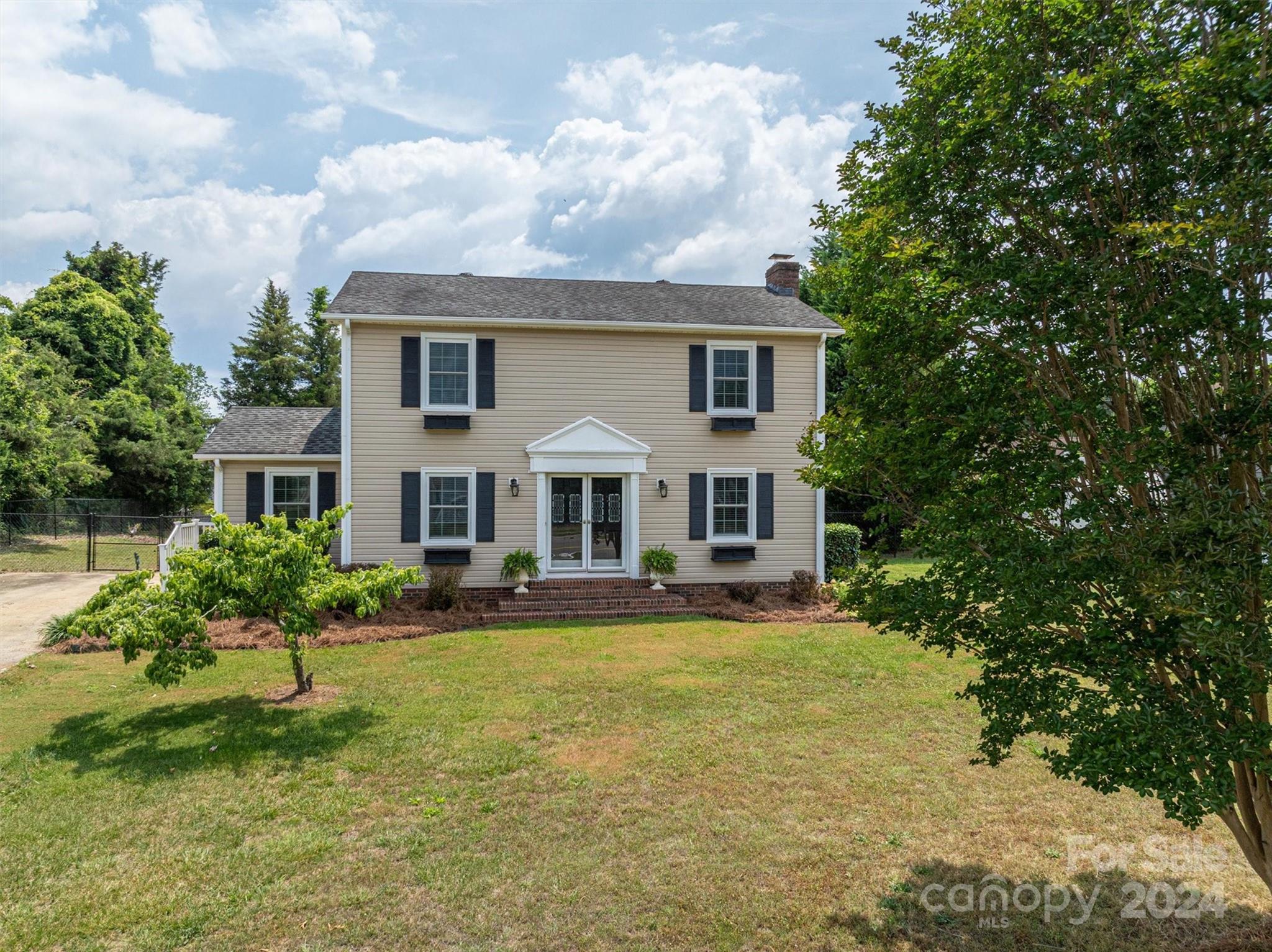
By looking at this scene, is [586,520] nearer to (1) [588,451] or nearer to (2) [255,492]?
(1) [588,451]

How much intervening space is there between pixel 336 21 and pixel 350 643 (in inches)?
361

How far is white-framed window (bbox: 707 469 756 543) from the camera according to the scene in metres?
14.6

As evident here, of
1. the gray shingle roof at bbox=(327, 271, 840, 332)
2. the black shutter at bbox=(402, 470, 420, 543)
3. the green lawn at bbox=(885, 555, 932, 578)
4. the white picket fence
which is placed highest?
the gray shingle roof at bbox=(327, 271, 840, 332)

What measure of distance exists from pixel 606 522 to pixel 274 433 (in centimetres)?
830

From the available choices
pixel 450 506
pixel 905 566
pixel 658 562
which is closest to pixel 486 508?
pixel 450 506

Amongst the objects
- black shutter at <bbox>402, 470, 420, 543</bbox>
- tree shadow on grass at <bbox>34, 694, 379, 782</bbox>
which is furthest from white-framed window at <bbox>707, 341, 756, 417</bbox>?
tree shadow on grass at <bbox>34, 694, 379, 782</bbox>

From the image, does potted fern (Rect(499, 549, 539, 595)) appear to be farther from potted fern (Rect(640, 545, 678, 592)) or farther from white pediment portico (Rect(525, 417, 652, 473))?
potted fern (Rect(640, 545, 678, 592))

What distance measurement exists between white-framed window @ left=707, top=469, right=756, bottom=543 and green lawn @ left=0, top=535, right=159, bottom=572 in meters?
15.0

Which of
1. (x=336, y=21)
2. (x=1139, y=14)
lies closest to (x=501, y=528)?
(x=336, y=21)

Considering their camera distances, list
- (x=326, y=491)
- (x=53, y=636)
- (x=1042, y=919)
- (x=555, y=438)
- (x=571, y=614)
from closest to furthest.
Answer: (x=1042, y=919) → (x=53, y=636) → (x=571, y=614) → (x=555, y=438) → (x=326, y=491)

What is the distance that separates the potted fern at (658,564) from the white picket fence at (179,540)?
9.27m

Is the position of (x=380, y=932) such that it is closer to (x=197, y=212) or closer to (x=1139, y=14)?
(x=1139, y=14)

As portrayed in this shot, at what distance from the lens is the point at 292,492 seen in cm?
1495

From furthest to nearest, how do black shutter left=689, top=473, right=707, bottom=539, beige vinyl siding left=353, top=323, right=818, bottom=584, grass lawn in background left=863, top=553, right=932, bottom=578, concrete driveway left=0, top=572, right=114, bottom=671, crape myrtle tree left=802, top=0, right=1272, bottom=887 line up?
grass lawn in background left=863, top=553, right=932, bottom=578 < black shutter left=689, top=473, right=707, bottom=539 < beige vinyl siding left=353, top=323, right=818, bottom=584 < concrete driveway left=0, top=572, right=114, bottom=671 < crape myrtle tree left=802, top=0, right=1272, bottom=887
